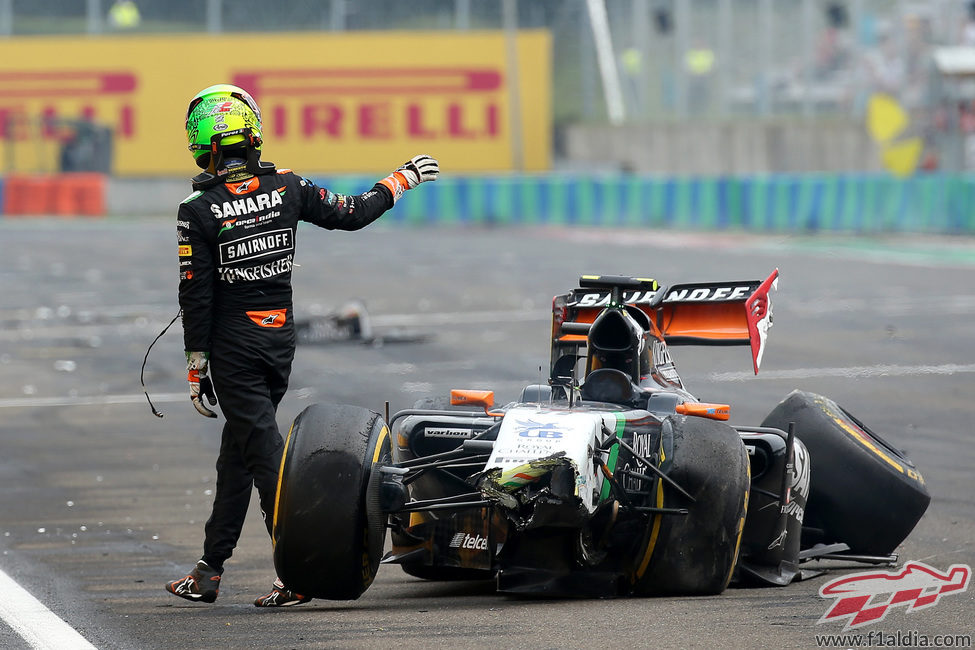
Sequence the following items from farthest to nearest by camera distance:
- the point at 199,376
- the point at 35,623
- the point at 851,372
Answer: the point at 851,372, the point at 199,376, the point at 35,623

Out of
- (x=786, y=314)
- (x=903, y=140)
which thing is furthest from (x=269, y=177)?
(x=903, y=140)

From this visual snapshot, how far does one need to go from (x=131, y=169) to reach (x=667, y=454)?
42.1 m

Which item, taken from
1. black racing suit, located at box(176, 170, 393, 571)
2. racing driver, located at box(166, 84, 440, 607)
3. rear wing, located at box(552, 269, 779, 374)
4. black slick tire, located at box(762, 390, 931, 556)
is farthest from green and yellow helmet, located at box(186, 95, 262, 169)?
black slick tire, located at box(762, 390, 931, 556)

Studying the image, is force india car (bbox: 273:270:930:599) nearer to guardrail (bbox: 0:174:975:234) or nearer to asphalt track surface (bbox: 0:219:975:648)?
asphalt track surface (bbox: 0:219:975:648)

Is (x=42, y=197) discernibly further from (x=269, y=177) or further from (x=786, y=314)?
(x=269, y=177)

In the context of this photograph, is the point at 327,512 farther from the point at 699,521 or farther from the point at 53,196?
the point at 53,196

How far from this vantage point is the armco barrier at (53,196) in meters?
39.7

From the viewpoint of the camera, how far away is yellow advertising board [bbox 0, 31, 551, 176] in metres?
46.7

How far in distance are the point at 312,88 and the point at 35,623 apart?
4165 centimetres

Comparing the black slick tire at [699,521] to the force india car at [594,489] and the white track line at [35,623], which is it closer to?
the force india car at [594,489]

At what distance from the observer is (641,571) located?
254 inches

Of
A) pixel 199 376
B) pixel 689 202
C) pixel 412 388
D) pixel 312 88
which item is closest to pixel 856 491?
pixel 199 376

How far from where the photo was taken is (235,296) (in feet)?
22.1

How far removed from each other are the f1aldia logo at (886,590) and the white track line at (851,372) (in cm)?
698
